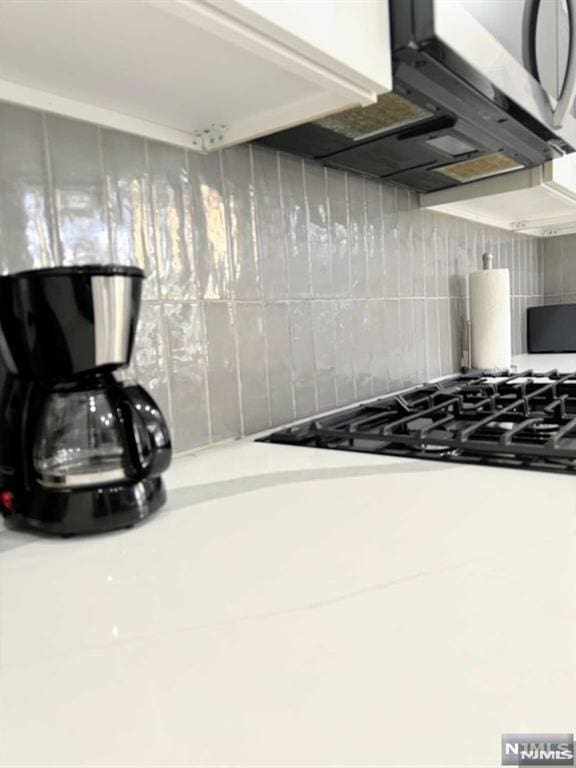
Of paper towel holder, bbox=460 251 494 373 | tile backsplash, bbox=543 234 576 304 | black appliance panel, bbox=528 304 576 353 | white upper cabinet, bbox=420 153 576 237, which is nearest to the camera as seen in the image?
white upper cabinet, bbox=420 153 576 237

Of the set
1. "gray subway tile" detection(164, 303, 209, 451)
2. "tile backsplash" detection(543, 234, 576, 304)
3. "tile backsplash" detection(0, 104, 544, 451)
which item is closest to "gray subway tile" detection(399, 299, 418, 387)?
"tile backsplash" detection(0, 104, 544, 451)

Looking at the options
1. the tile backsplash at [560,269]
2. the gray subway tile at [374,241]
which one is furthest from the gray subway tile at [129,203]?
the tile backsplash at [560,269]

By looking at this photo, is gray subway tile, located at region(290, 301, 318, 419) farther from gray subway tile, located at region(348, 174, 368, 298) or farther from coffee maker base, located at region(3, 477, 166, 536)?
coffee maker base, located at region(3, 477, 166, 536)

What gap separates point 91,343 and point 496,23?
76 centimetres

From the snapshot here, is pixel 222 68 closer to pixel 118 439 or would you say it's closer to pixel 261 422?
pixel 118 439

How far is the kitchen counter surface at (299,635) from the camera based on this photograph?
273mm

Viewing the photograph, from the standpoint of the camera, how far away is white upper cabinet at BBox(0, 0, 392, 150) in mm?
513

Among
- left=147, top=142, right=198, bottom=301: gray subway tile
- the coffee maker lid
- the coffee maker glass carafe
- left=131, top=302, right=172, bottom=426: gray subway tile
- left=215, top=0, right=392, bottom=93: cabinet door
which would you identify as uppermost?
left=215, top=0, right=392, bottom=93: cabinet door

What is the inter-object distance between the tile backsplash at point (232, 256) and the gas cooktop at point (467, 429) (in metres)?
0.12

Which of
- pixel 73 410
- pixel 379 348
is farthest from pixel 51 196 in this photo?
pixel 379 348

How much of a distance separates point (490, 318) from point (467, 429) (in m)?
0.91

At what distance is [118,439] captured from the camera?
0.58m

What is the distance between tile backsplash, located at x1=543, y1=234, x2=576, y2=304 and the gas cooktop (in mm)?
1259

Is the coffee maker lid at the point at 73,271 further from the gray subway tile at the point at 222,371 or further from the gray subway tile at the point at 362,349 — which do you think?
the gray subway tile at the point at 362,349
